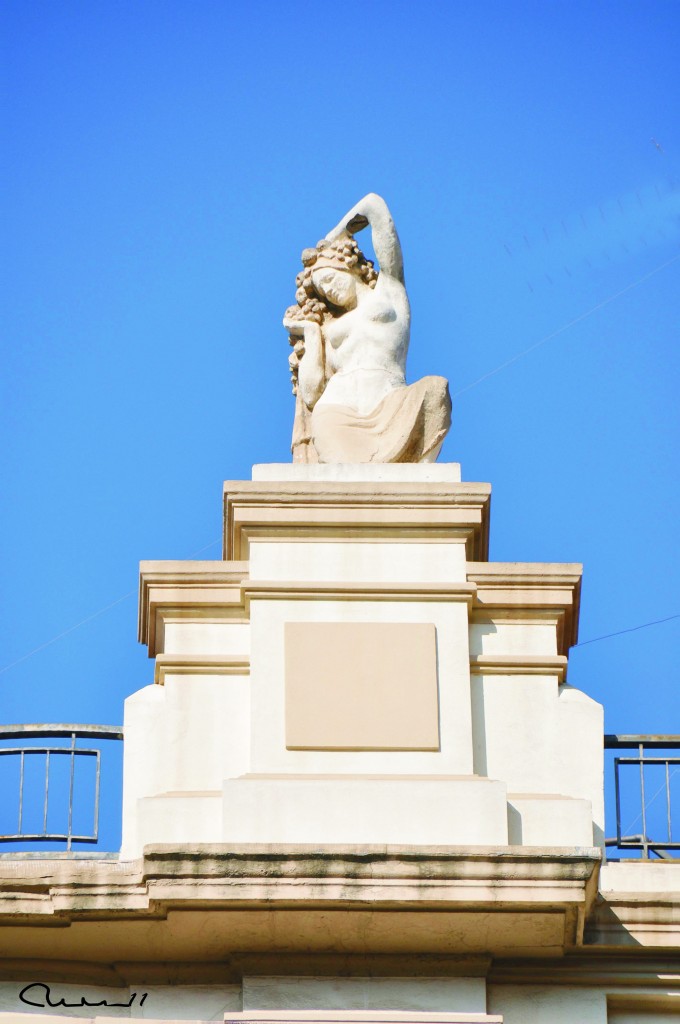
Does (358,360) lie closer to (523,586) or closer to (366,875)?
(523,586)

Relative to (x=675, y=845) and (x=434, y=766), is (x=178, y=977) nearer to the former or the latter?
(x=434, y=766)

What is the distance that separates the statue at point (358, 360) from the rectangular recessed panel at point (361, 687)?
145cm

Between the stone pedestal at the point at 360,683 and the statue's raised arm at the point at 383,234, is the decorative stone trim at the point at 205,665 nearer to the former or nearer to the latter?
the stone pedestal at the point at 360,683

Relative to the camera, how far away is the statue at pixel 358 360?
49.5 feet

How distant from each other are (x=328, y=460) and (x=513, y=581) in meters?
1.56

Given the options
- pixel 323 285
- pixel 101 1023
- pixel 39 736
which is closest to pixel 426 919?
pixel 101 1023

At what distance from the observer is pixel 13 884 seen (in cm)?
1289

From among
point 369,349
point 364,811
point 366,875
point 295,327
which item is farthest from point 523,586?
point 295,327

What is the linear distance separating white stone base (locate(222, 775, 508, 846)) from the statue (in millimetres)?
2544

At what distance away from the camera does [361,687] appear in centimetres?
1388

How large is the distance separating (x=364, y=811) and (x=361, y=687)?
885 mm

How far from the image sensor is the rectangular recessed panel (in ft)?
45.0
